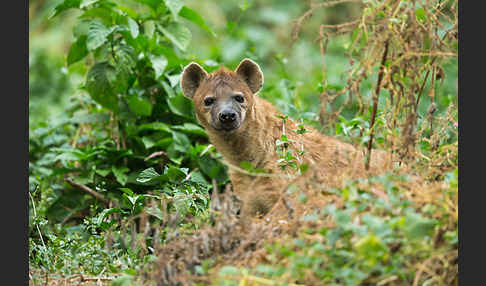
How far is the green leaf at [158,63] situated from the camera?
6564 millimetres

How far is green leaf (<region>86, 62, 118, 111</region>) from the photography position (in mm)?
6738

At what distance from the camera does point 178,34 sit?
683cm

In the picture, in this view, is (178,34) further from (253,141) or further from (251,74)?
(253,141)

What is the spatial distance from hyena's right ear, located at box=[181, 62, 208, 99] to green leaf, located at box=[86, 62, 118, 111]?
1.10 meters

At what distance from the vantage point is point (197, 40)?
544 inches

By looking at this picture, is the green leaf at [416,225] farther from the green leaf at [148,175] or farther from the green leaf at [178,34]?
the green leaf at [178,34]

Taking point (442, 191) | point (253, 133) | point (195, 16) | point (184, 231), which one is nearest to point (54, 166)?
point (195, 16)

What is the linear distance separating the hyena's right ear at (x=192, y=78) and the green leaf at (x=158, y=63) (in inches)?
22.8

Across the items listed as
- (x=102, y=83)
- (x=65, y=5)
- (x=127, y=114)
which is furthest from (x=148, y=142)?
(x=65, y=5)

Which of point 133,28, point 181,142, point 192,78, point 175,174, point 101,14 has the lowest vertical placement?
point 181,142

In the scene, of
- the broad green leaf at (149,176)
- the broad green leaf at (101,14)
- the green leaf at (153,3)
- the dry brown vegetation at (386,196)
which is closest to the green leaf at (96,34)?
the broad green leaf at (101,14)

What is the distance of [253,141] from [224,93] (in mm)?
537

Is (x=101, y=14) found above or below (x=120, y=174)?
above

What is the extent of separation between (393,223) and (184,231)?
4.70ft
